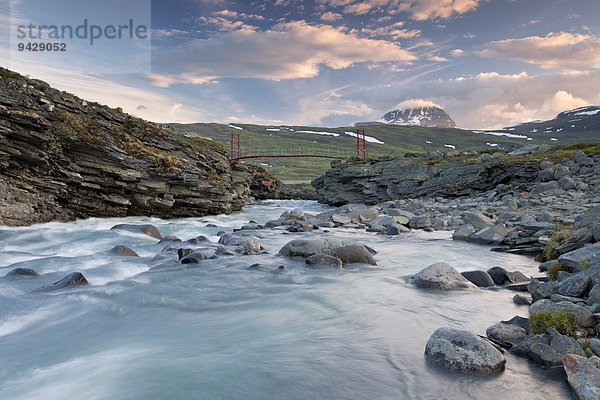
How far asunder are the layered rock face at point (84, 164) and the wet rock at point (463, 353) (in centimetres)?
1622

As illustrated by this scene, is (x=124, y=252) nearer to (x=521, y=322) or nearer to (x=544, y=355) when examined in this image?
(x=521, y=322)

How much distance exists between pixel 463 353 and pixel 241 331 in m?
3.10

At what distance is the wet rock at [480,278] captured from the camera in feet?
22.2

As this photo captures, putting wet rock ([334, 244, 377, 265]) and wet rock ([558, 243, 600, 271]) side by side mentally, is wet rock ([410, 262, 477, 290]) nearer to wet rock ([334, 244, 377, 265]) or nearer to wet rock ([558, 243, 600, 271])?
wet rock ([558, 243, 600, 271])

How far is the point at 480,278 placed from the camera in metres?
6.83

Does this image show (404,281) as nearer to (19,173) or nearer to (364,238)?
(364,238)

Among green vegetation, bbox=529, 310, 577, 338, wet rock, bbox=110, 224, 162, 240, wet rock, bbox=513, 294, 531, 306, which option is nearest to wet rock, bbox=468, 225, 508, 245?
wet rock, bbox=513, 294, 531, 306

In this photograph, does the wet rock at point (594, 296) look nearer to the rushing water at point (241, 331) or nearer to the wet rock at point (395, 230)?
the rushing water at point (241, 331)

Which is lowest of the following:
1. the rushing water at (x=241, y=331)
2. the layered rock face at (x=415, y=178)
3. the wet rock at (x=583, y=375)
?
the rushing water at (x=241, y=331)

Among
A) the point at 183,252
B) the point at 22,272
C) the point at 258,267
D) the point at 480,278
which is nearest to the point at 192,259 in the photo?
the point at 183,252

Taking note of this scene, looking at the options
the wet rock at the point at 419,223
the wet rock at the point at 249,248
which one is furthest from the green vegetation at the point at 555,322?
the wet rock at the point at 419,223

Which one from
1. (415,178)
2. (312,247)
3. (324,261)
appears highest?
(415,178)

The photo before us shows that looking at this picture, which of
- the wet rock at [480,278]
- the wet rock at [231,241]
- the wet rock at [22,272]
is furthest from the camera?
the wet rock at [231,241]

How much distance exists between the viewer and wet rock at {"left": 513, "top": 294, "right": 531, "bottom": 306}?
5.61 meters
